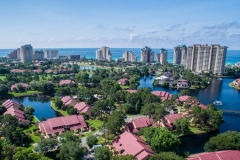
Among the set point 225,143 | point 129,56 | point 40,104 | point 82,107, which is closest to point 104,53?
point 129,56

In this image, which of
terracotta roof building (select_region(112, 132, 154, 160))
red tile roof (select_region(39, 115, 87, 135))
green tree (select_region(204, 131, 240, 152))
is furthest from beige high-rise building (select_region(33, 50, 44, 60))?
green tree (select_region(204, 131, 240, 152))

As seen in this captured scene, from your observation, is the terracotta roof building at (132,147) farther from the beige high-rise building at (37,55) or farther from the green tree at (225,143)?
the beige high-rise building at (37,55)

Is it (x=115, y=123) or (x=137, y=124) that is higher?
(x=115, y=123)

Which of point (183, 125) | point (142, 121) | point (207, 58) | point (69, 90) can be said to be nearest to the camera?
point (183, 125)

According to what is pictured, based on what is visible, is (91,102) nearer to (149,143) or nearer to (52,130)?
(52,130)

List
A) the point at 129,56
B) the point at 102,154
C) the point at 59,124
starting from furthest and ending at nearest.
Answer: the point at 129,56, the point at 59,124, the point at 102,154

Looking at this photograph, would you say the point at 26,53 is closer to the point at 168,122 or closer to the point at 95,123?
the point at 95,123

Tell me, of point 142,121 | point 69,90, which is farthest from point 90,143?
point 69,90
